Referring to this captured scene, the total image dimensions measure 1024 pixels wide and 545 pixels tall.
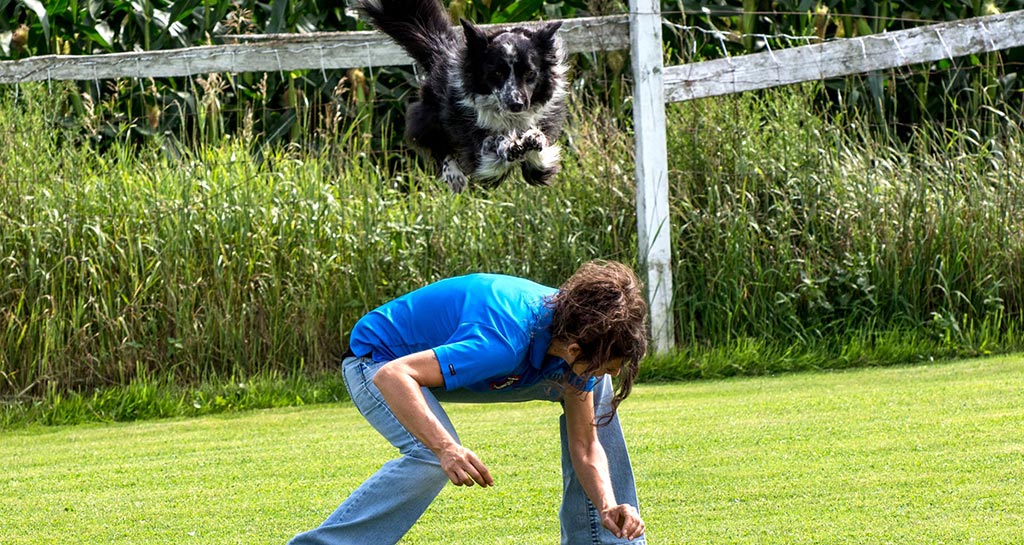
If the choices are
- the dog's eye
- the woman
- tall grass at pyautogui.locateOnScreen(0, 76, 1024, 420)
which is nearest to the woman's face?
the woman

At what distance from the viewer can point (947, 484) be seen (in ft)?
16.4

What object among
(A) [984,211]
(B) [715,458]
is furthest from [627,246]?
(B) [715,458]

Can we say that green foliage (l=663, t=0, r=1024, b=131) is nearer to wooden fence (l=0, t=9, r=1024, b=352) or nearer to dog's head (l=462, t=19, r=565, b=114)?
wooden fence (l=0, t=9, r=1024, b=352)

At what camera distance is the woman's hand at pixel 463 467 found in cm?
320

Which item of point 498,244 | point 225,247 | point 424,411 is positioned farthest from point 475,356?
point 498,244

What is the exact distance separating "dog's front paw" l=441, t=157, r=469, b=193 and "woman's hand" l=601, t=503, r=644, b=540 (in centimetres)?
124

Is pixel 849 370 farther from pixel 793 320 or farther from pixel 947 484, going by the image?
pixel 947 484

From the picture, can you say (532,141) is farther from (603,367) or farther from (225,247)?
(225,247)

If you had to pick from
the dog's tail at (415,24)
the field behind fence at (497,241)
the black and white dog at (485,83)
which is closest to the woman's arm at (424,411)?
the black and white dog at (485,83)

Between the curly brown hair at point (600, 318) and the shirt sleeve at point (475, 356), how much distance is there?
0.16m

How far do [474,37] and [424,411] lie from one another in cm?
107

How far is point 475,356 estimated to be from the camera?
11.1 feet

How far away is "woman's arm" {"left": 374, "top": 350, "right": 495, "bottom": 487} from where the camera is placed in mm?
3227

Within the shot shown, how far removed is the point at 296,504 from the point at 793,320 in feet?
14.8
